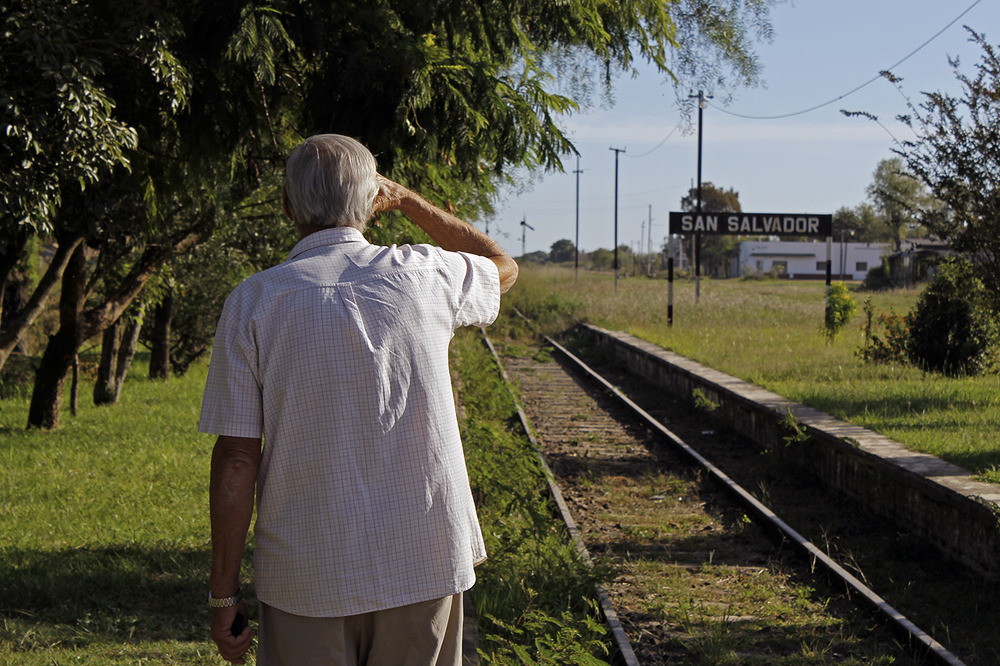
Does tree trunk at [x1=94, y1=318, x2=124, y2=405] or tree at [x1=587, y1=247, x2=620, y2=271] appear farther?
tree at [x1=587, y1=247, x2=620, y2=271]

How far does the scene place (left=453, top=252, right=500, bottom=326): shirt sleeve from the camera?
8.50 feet

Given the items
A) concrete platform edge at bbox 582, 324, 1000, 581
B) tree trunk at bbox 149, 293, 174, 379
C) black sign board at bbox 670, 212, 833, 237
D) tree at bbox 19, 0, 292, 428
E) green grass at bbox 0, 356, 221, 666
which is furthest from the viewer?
black sign board at bbox 670, 212, 833, 237

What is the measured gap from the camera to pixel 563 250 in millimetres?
170000

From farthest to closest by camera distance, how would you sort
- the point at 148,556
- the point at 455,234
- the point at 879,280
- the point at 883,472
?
the point at 879,280 → the point at 883,472 → the point at 148,556 → the point at 455,234

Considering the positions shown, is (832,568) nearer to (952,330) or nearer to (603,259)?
(952,330)

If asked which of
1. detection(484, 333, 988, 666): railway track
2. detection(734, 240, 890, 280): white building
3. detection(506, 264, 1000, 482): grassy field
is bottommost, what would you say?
detection(484, 333, 988, 666): railway track

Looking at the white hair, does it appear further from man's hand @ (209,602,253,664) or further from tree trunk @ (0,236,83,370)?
tree trunk @ (0,236,83,370)

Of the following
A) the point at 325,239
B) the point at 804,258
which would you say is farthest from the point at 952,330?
the point at 804,258

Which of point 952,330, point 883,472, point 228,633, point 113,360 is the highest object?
point 952,330

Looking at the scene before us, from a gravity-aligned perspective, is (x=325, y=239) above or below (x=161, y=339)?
above

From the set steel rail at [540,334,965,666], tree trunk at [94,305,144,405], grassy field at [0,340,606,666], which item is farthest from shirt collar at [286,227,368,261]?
tree trunk at [94,305,144,405]

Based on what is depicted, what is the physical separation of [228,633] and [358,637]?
0.35m

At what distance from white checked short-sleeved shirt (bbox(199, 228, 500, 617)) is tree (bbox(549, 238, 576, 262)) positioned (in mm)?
164873

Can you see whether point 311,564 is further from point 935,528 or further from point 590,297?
point 590,297
